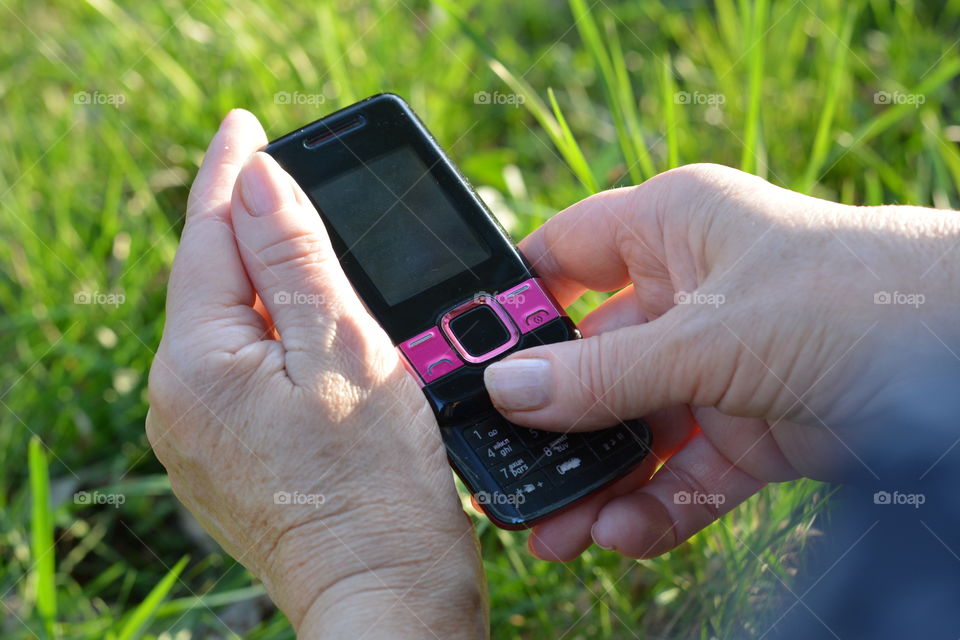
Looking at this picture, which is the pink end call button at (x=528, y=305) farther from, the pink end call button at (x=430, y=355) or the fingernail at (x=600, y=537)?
→ the fingernail at (x=600, y=537)

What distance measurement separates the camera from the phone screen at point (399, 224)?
4.77 ft

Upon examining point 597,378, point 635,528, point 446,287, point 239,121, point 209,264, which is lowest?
point 635,528

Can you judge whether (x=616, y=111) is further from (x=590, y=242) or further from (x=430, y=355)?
(x=430, y=355)

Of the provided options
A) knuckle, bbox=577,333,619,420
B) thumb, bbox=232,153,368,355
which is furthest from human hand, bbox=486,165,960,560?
thumb, bbox=232,153,368,355

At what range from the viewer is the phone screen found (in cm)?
146

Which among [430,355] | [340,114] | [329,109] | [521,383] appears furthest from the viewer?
[329,109]

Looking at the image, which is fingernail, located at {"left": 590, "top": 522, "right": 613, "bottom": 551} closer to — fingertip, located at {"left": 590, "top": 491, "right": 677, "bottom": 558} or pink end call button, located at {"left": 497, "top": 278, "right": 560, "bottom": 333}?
fingertip, located at {"left": 590, "top": 491, "right": 677, "bottom": 558}

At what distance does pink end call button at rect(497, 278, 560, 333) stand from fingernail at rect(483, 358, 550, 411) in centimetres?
16

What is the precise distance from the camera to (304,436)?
1.17 meters

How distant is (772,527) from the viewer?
1.29 m

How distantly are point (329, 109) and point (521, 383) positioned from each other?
3.35ft

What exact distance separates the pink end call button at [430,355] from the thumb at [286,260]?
6.8 inches

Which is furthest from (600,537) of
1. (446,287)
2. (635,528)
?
(446,287)

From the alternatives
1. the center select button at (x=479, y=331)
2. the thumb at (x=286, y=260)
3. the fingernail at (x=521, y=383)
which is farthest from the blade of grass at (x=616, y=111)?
the thumb at (x=286, y=260)
